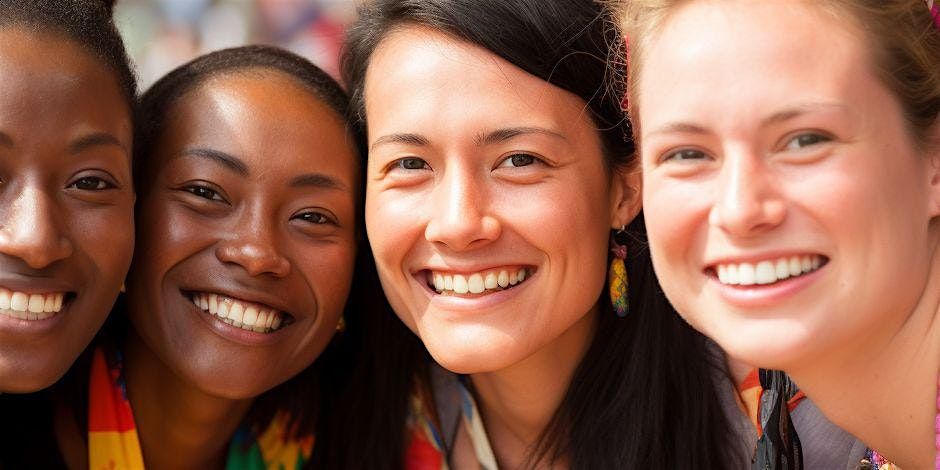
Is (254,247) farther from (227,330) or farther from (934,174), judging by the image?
(934,174)

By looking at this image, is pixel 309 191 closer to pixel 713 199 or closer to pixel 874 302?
pixel 713 199

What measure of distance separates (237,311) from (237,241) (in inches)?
7.1

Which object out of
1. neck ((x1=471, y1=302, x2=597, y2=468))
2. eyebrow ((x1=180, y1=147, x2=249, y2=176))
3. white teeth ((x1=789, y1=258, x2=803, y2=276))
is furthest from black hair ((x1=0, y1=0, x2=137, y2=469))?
white teeth ((x1=789, y1=258, x2=803, y2=276))

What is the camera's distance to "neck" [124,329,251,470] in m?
2.73

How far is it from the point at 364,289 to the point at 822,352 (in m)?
1.44

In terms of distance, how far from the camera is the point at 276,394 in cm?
292

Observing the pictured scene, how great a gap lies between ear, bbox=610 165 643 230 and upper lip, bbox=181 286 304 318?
849 mm

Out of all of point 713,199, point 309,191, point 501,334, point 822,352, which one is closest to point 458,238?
point 501,334

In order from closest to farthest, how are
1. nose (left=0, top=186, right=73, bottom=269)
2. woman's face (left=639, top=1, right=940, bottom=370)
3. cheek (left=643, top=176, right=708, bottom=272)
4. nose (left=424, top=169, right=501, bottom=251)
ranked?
woman's face (left=639, top=1, right=940, bottom=370) < cheek (left=643, top=176, right=708, bottom=272) < nose (left=0, top=186, right=73, bottom=269) < nose (left=424, top=169, right=501, bottom=251)

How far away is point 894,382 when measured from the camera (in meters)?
1.97

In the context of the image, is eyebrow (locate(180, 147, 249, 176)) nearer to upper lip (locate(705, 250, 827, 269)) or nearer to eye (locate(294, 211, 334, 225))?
eye (locate(294, 211, 334, 225))

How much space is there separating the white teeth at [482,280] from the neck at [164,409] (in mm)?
745

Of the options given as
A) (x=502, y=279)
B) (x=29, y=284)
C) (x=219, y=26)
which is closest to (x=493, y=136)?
(x=502, y=279)

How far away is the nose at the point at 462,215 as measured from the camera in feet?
7.62
